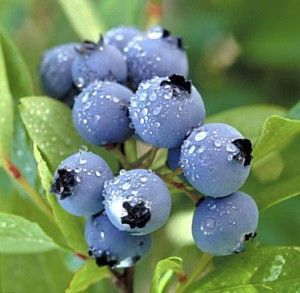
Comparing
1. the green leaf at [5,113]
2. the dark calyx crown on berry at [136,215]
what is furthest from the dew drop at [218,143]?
the green leaf at [5,113]

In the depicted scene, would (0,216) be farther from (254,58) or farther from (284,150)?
(254,58)

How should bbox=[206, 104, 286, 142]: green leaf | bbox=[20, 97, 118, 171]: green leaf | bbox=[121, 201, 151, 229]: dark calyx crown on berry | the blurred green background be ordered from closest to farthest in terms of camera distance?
bbox=[121, 201, 151, 229]: dark calyx crown on berry, bbox=[20, 97, 118, 171]: green leaf, bbox=[206, 104, 286, 142]: green leaf, the blurred green background

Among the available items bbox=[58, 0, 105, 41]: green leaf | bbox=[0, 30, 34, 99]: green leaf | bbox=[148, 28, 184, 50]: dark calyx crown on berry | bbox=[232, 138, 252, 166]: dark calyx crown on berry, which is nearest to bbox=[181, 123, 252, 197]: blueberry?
bbox=[232, 138, 252, 166]: dark calyx crown on berry

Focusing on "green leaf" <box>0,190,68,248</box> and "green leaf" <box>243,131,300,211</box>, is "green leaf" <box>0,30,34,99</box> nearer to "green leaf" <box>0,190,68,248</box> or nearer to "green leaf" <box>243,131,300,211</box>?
"green leaf" <box>0,190,68,248</box>

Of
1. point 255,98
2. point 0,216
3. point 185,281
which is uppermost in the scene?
point 0,216

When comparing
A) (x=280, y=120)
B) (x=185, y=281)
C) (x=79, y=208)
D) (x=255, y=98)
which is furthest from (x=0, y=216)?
(x=255, y=98)

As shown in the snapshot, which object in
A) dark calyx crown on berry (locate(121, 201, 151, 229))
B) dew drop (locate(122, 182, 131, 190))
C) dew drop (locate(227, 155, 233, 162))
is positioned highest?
dew drop (locate(122, 182, 131, 190))

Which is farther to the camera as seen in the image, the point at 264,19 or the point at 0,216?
the point at 264,19
